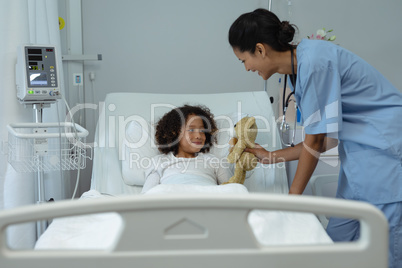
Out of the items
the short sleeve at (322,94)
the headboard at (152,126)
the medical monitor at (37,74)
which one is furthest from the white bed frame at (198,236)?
the headboard at (152,126)

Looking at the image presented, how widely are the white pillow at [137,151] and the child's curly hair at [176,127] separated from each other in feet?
0.17

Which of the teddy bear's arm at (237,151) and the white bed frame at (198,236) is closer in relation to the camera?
the white bed frame at (198,236)

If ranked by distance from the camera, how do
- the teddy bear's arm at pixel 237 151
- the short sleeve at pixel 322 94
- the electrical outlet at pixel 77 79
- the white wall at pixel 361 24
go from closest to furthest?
the short sleeve at pixel 322 94 < the teddy bear's arm at pixel 237 151 < the electrical outlet at pixel 77 79 < the white wall at pixel 361 24

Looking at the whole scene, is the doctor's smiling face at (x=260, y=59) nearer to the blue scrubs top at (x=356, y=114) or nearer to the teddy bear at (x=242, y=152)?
the blue scrubs top at (x=356, y=114)

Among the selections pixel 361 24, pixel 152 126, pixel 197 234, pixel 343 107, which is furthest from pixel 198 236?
pixel 361 24

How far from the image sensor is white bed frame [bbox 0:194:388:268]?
0.85m

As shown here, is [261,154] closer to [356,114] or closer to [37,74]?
[356,114]

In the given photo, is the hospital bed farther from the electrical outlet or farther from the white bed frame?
the electrical outlet

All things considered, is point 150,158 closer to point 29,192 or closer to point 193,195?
point 29,192

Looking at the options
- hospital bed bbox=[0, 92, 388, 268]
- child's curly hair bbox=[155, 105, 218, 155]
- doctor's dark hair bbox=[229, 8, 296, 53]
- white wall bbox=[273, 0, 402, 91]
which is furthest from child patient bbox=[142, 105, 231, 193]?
white wall bbox=[273, 0, 402, 91]

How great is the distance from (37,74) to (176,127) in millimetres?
778

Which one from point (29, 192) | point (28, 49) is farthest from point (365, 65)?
point (29, 192)

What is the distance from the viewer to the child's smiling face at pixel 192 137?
2250 mm

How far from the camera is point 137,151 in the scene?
2.28 m
